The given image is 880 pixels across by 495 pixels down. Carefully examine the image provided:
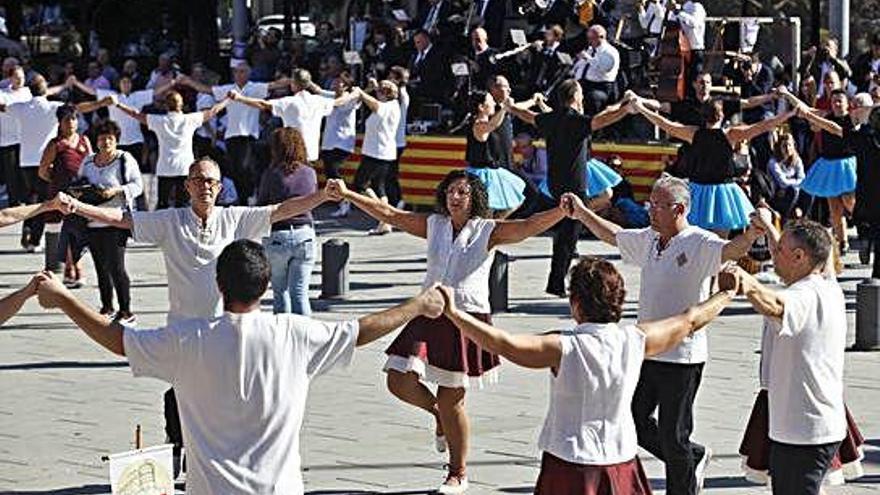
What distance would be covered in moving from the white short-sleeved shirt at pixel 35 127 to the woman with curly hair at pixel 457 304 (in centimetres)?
1291

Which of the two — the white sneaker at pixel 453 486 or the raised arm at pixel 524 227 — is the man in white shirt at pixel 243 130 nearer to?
the raised arm at pixel 524 227

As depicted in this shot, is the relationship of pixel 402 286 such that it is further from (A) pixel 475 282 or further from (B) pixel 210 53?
(B) pixel 210 53

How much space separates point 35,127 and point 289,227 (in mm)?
9573

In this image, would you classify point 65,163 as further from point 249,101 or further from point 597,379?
point 597,379

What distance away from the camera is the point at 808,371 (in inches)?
350

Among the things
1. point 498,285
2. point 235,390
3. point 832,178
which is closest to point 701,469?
point 235,390

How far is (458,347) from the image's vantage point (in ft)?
35.4

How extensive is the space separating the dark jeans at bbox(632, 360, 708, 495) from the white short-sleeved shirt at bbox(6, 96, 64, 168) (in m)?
14.4

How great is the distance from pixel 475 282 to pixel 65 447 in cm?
298

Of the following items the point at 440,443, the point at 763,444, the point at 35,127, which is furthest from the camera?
the point at 35,127

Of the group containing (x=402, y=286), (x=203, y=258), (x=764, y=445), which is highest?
(x=203, y=258)

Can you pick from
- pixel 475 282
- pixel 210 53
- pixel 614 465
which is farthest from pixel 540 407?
pixel 210 53

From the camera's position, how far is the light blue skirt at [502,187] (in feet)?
57.9

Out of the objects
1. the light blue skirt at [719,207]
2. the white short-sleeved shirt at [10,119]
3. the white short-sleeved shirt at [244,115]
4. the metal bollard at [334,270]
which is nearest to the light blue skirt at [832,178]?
the light blue skirt at [719,207]
